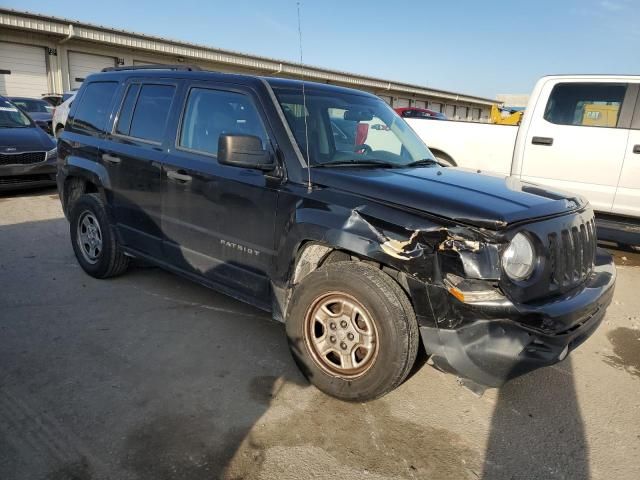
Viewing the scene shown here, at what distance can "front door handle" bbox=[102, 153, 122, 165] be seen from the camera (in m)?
4.18

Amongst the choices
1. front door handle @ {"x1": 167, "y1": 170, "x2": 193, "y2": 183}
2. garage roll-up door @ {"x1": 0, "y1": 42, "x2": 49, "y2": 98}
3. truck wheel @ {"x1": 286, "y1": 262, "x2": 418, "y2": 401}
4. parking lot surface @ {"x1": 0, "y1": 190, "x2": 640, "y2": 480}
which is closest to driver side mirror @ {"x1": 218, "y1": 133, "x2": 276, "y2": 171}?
front door handle @ {"x1": 167, "y1": 170, "x2": 193, "y2": 183}

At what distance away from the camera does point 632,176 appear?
18.8 feet

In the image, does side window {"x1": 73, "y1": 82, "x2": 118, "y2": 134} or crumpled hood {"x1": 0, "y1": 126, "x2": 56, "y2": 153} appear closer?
side window {"x1": 73, "y1": 82, "x2": 118, "y2": 134}

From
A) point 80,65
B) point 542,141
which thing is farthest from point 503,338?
point 80,65

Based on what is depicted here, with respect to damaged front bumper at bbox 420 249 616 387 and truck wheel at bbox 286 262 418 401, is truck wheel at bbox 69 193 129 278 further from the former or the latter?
damaged front bumper at bbox 420 249 616 387

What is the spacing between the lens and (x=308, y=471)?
2.33 m

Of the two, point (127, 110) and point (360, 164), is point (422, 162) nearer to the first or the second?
point (360, 164)

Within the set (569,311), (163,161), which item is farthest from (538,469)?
(163,161)

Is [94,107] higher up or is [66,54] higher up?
[66,54]

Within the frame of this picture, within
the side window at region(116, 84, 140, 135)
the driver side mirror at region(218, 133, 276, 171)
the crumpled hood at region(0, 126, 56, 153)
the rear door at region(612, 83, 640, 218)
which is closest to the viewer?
the driver side mirror at region(218, 133, 276, 171)

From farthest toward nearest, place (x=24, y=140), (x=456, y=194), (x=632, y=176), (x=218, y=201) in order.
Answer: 1. (x=24, y=140)
2. (x=632, y=176)
3. (x=218, y=201)
4. (x=456, y=194)

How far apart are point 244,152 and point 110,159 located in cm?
185

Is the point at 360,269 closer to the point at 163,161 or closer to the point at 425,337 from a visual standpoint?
the point at 425,337

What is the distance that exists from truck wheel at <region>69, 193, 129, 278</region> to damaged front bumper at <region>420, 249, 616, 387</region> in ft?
10.3
